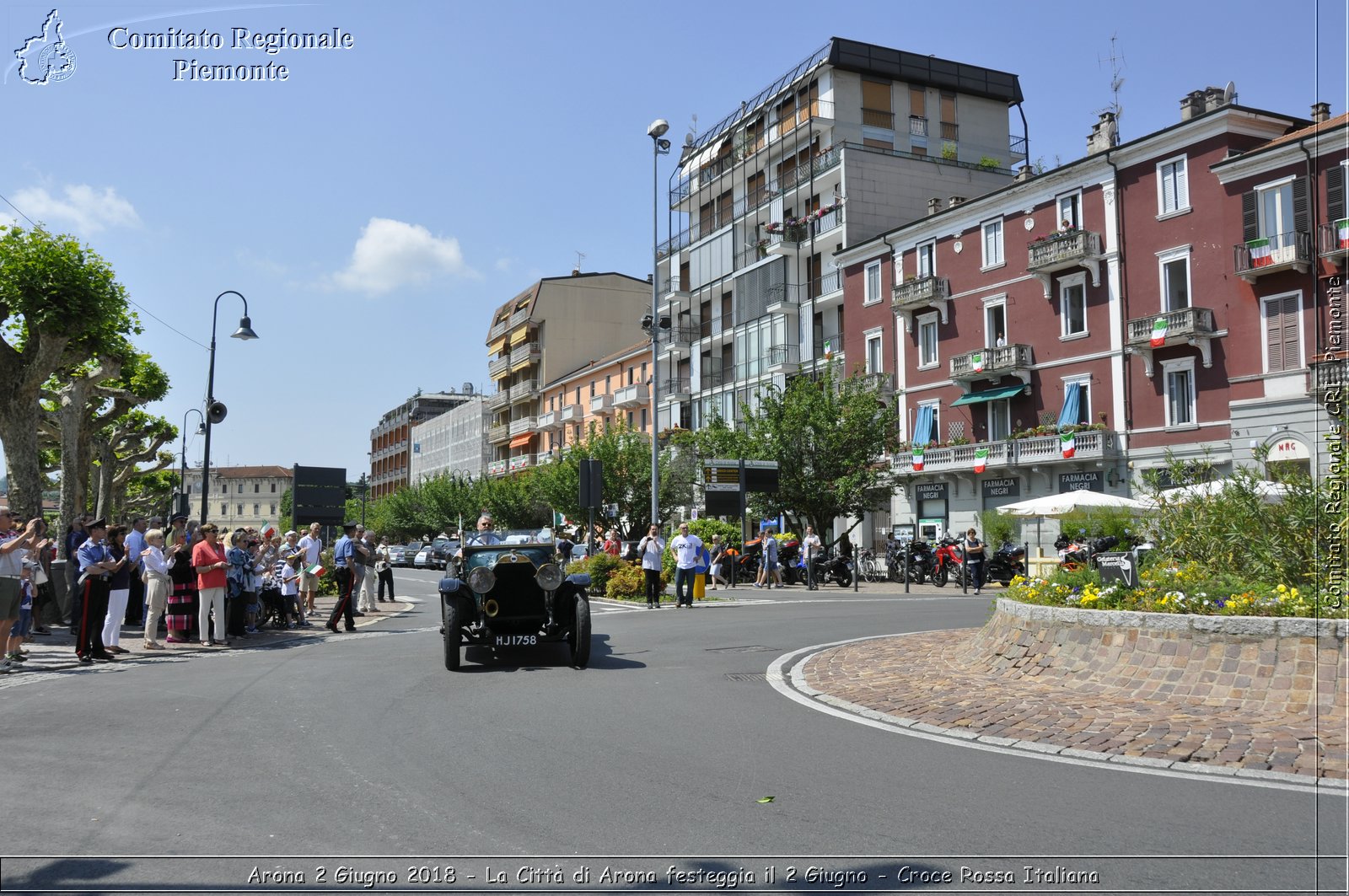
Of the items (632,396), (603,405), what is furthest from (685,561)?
(603,405)

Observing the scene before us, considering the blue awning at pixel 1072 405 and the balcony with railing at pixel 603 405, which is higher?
the balcony with railing at pixel 603 405

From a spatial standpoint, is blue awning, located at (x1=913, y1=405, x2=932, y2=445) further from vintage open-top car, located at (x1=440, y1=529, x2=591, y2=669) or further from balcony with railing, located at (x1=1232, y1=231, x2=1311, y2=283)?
vintage open-top car, located at (x1=440, y1=529, x2=591, y2=669)

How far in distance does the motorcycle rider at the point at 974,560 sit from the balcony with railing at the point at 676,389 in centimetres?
3370

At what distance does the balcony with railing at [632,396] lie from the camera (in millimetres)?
66562

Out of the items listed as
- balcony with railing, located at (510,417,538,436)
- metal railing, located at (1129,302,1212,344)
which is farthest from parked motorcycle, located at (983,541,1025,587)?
balcony with railing, located at (510,417,538,436)

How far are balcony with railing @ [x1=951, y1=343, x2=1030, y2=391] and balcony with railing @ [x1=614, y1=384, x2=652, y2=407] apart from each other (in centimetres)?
2705

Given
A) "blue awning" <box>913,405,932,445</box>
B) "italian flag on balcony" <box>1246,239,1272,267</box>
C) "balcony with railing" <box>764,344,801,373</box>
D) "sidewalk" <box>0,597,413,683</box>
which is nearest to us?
"sidewalk" <box>0,597,413,683</box>

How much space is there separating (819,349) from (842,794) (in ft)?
153

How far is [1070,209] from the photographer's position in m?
38.5

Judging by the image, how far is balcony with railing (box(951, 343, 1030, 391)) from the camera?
3966cm

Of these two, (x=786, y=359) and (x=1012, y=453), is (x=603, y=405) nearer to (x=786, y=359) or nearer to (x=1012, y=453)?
(x=786, y=359)

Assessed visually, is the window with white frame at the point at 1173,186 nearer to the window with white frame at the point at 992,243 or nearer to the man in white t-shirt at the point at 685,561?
the window with white frame at the point at 992,243

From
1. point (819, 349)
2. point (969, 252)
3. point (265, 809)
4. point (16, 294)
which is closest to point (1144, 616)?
point (265, 809)

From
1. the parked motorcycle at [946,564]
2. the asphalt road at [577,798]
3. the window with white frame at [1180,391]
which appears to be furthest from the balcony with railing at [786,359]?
the asphalt road at [577,798]
